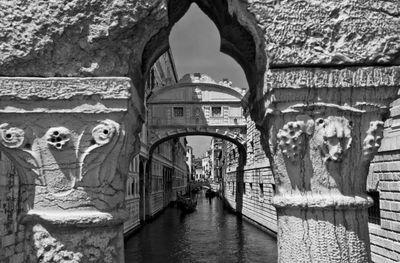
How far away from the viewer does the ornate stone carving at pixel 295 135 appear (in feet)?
6.20

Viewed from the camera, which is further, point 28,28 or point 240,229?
point 240,229

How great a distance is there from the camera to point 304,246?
1.87 metres

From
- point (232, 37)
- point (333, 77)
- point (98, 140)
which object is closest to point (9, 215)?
point (98, 140)

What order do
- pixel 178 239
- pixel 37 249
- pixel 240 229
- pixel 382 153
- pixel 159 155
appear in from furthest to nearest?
pixel 159 155
pixel 240 229
pixel 178 239
pixel 382 153
pixel 37 249

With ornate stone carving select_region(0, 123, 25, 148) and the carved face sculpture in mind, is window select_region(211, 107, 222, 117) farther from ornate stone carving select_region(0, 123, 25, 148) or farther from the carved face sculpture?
ornate stone carving select_region(0, 123, 25, 148)

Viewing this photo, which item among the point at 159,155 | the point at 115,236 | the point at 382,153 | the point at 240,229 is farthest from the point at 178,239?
the point at 115,236

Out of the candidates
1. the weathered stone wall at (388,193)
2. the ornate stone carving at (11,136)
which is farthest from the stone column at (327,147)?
the weathered stone wall at (388,193)

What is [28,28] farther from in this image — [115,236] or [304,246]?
[304,246]

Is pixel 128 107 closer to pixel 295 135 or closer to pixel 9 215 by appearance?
pixel 295 135

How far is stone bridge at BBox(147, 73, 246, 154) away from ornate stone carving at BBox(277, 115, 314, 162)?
16154mm

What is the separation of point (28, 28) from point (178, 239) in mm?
14302

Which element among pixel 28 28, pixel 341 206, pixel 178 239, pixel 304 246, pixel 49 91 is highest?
pixel 28 28

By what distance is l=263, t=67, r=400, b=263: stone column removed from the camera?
1.87 meters

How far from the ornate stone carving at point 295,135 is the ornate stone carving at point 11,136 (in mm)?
1367
